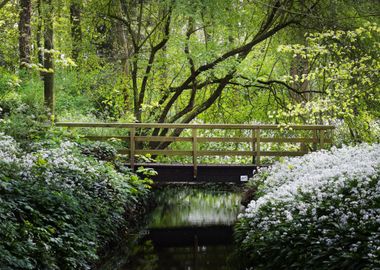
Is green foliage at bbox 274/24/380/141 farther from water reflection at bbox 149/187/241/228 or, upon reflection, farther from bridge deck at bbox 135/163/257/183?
water reflection at bbox 149/187/241/228

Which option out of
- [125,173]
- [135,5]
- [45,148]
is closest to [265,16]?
[135,5]

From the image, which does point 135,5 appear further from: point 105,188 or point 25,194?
point 25,194

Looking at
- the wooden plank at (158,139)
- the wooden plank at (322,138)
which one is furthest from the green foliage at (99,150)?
the wooden plank at (322,138)

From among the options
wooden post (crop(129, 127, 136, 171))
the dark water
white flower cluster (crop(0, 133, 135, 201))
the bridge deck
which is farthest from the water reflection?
white flower cluster (crop(0, 133, 135, 201))

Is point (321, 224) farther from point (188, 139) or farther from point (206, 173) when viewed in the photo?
point (188, 139)

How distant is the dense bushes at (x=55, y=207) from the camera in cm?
636

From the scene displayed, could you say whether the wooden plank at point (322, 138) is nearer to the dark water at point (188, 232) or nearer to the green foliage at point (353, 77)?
the green foliage at point (353, 77)

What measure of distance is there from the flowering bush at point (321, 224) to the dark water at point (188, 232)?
3.85 ft

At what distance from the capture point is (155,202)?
Answer: 15500 mm

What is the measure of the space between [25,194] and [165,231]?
548 cm

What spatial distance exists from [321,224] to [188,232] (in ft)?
19.0

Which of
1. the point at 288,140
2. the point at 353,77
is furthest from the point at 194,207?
the point at 353,77

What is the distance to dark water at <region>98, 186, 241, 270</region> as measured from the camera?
→ 31.8 ft

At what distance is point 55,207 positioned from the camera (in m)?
7.89
